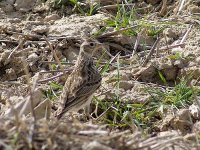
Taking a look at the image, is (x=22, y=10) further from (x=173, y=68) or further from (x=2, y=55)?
(x=173, y=68)

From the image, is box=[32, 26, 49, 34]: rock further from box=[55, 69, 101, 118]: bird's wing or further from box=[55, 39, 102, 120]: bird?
box=[55, 69, 101, 118]: bird's wing

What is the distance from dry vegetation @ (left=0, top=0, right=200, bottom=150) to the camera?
20.1 ft

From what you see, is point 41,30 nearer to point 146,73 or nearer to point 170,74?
point 146,73

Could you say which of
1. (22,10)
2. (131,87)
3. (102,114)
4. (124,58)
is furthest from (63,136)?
(22,10)

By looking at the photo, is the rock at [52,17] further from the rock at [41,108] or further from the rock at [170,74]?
the rock at [41,108]

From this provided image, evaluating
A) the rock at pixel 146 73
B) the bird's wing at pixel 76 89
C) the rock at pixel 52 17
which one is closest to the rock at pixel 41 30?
the rock at pixel 52 17

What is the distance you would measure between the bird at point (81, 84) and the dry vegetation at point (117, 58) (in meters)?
0.15

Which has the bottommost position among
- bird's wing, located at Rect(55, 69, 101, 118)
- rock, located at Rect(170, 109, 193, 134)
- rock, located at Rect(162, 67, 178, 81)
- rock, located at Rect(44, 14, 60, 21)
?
rock, located at Rect(170, 109, 193, 134)

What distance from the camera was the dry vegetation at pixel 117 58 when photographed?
6133mm

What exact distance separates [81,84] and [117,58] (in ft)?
2.60

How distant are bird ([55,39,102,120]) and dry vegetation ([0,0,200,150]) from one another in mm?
146

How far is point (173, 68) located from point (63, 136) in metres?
2.93

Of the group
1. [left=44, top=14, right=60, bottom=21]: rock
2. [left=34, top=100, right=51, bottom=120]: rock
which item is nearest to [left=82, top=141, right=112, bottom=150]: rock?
[left=34, top=100, right=51, bottom=120]: rock

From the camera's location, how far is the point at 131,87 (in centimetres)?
668
